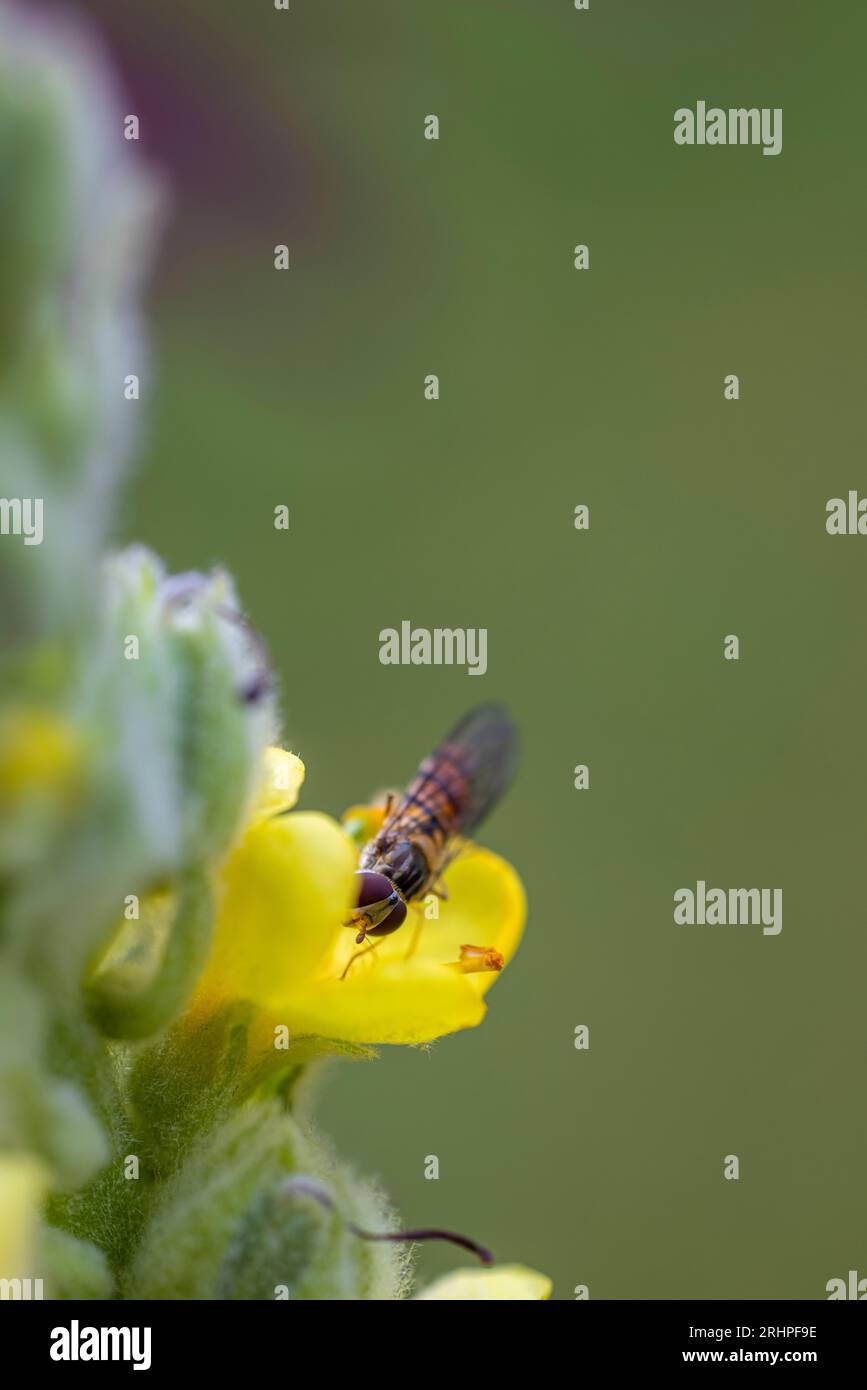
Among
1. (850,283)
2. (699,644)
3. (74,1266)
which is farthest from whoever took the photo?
(850,283)

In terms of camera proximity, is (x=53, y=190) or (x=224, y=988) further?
(x=224, y=988)

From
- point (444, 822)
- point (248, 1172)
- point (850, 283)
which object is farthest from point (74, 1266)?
point (850, 283)

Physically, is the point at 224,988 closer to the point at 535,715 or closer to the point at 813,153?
the point at 535,715

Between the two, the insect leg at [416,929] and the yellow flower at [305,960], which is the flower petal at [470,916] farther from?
the yellow flower at [305,960]

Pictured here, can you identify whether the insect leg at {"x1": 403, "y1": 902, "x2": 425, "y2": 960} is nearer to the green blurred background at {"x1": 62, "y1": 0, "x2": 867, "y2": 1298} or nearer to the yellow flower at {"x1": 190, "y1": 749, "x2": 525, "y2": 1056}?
the yellow flower at {"x1": 190, "y1": 749, "x2": 525, "y2": 1056}

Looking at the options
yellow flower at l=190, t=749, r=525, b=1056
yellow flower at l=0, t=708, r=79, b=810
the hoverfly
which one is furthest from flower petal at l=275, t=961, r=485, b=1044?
yellow flower at l=0, t=708, r=79, b=810

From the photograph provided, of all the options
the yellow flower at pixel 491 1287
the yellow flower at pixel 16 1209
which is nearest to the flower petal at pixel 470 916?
the yellow flower at pixel 491 1287

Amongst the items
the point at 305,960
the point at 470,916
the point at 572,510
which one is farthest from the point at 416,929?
the point at 572,510
